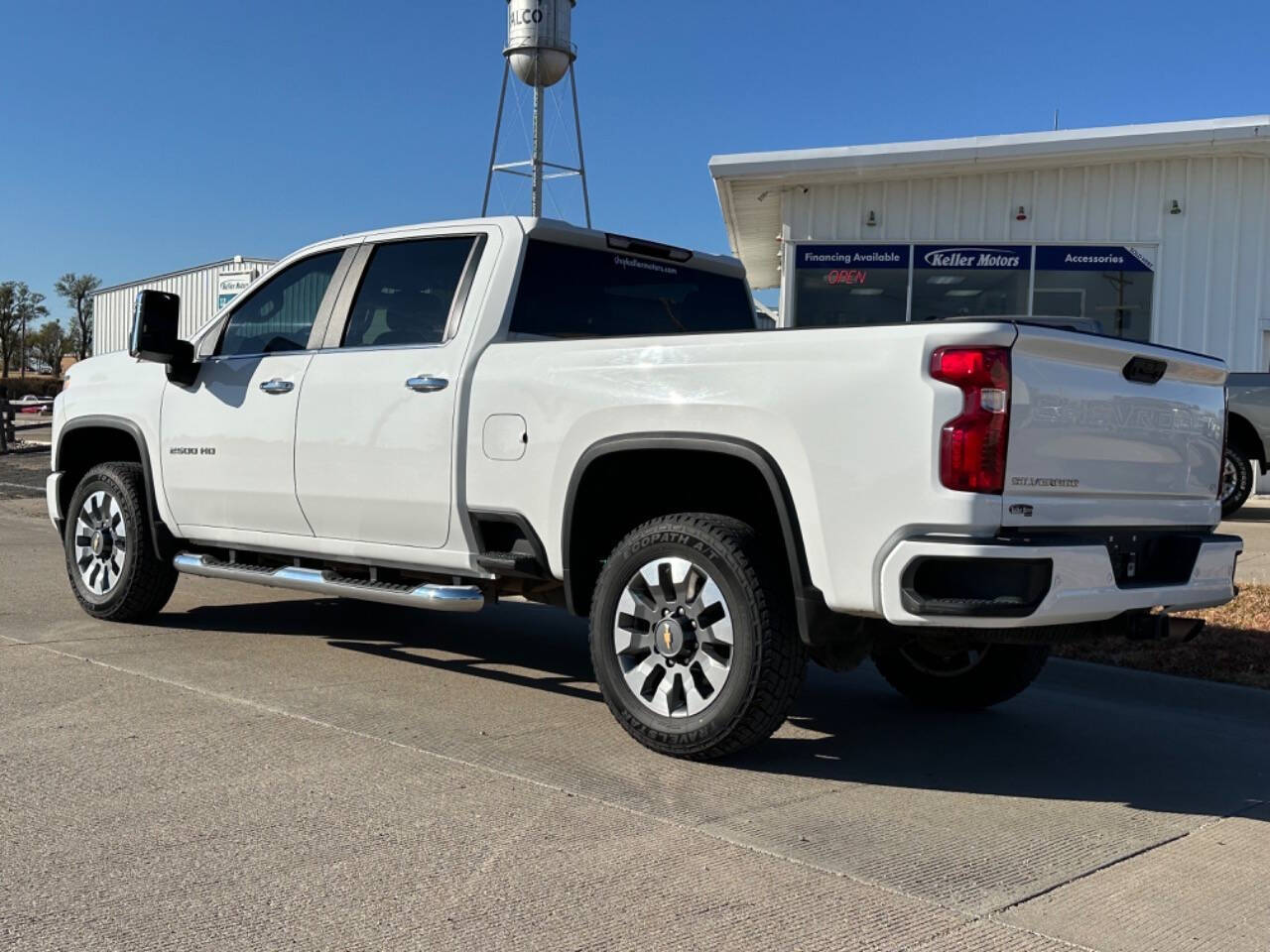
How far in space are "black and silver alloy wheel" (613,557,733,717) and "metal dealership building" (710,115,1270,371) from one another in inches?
528

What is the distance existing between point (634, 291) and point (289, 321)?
1.73 m

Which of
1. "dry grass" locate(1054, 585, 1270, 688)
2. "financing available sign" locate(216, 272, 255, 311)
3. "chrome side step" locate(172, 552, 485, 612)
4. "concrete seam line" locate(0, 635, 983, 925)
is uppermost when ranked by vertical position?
"financing available sign" locate(216, 272, 255, 311)

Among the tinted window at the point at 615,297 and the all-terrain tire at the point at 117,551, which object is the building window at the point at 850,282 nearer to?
the tinted window at the point at 615,297

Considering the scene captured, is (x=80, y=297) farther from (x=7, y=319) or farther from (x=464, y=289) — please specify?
(x=464, y=289)

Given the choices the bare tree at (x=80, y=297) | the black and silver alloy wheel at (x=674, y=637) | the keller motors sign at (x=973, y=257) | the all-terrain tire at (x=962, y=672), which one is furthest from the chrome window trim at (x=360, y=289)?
the bare tree at (x=80, y=297)

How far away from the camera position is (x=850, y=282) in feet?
58.4

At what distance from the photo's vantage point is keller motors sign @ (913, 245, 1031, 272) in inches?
688

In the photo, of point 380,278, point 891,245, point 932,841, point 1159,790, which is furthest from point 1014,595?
point 891,245

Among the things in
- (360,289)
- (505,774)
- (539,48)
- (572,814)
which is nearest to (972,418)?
(572,814)

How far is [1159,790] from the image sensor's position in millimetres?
4516

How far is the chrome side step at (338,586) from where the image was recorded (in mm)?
5238

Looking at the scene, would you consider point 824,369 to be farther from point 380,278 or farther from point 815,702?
point 380,278

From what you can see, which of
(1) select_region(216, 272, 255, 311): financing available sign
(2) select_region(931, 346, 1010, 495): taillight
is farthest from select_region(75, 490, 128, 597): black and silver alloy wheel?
(1) select_region(216, 272, 255, 311): financing available sign

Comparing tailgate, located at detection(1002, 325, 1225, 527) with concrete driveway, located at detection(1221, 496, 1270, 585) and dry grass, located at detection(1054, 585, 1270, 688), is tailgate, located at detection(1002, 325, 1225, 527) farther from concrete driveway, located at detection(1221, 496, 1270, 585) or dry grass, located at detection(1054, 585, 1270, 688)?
concrete driveway, located at detection(1221, 496, 1270, 585)
